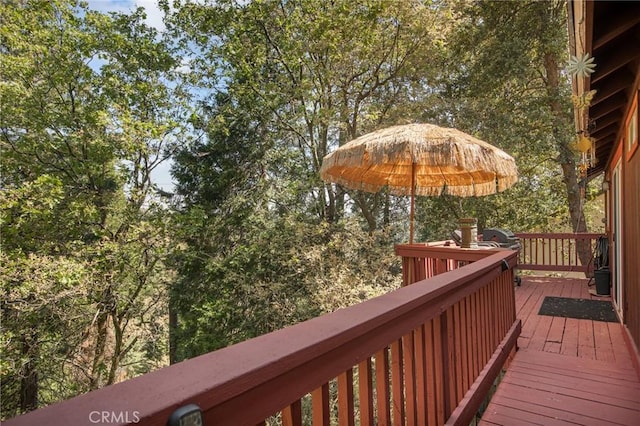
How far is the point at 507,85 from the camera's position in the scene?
9.36 metres

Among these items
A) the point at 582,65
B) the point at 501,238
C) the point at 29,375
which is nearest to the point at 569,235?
the point at 501,238

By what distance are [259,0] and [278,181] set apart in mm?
4724

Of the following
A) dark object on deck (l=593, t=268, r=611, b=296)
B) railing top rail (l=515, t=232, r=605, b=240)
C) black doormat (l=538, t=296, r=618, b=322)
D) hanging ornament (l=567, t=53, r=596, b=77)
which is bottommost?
black doormat (l=538, t=296, r=618, b=322)

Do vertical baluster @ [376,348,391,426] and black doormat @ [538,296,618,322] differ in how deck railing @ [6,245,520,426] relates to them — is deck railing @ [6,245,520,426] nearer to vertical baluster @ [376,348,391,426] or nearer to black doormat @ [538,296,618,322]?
vertical baluster @ [376,348,391,426]

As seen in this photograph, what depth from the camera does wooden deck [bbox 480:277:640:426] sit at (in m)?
2.26

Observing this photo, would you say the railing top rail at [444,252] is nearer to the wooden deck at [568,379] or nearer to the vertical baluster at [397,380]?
the wooden deck at [568,379]

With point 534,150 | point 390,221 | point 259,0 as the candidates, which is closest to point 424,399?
point 534,150

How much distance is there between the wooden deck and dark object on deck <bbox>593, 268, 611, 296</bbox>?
170 centimetres

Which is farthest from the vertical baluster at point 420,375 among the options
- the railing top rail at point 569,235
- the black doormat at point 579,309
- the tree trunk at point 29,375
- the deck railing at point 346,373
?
the tree trunk at point 29,375

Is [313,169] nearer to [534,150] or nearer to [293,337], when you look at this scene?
[534,150]

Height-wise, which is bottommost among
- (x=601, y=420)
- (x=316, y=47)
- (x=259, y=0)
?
(x=601, y=420)

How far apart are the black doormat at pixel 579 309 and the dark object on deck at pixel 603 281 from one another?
434mm

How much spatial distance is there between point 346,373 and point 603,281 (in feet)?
20.1

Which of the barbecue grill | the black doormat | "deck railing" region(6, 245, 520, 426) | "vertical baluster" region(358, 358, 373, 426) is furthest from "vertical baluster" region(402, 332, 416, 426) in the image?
the barbecue grill
